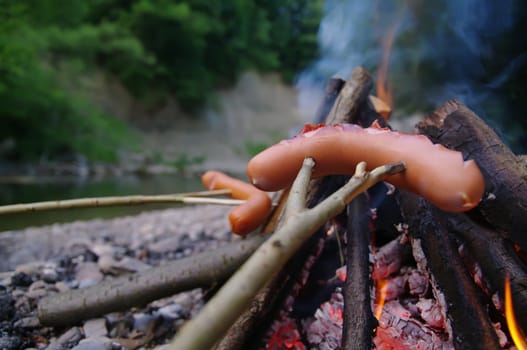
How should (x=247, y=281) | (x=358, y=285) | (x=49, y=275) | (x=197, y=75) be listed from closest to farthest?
(x=247, y=281) → (x=358, y=285) → (x=49, y=275) → (x=197, y=75)

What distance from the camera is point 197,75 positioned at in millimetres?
21172

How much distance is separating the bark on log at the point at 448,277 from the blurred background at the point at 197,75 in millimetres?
840

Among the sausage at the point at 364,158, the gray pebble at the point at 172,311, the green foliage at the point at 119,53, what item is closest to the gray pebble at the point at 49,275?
the gray pebble at the point at 172,311

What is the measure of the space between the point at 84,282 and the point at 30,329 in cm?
51

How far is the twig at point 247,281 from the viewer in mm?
604

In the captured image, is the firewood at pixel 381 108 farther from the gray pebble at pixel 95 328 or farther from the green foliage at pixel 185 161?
the green foliage at pixel 185 161

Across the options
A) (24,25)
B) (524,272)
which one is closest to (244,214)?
(524,272)

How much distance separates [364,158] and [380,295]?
667 mm

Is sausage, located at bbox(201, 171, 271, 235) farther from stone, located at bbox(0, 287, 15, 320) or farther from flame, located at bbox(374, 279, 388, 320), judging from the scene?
stone, located at bbox(0, 287, 15, 320)

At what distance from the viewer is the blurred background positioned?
2834 mm

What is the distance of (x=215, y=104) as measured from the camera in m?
21.9

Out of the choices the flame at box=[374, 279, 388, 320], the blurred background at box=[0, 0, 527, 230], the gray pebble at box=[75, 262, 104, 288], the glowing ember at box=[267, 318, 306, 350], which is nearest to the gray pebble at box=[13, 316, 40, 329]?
the gray pebble at box=[75, 262, 104, 288]

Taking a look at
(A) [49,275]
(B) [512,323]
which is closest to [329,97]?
(B) [512,323]

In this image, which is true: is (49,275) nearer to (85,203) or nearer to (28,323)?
(28,323)
